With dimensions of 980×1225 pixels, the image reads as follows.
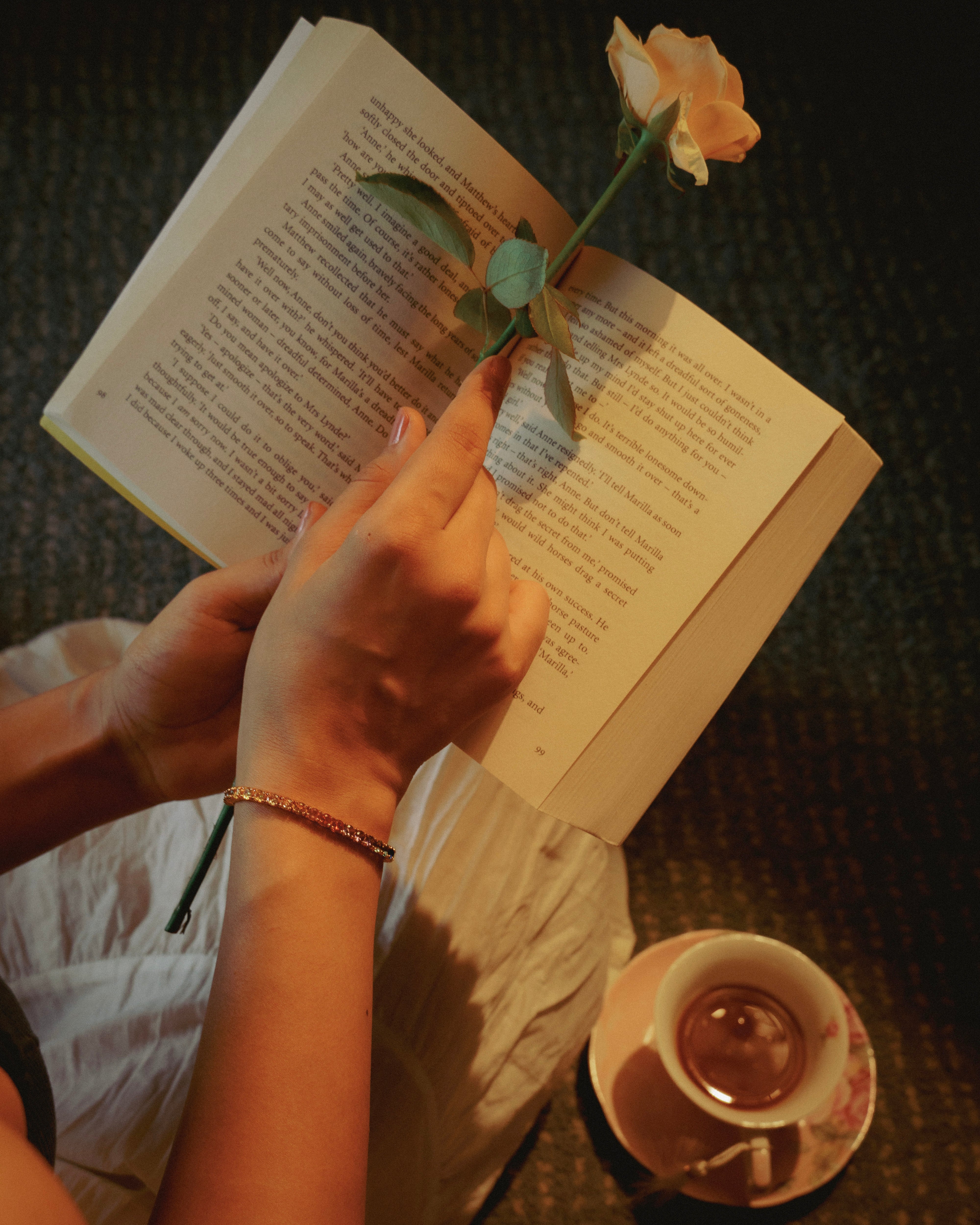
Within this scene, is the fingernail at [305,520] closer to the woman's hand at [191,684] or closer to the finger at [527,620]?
the woman's hand at [191,684]

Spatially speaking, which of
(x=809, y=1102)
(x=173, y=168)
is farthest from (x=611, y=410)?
(x=173, y=168)

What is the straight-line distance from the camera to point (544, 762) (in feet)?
1.70

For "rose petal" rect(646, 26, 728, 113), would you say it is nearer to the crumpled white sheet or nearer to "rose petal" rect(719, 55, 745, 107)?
"rose petal" rect(719, 55, 745, 107)

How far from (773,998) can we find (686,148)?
2.10ft

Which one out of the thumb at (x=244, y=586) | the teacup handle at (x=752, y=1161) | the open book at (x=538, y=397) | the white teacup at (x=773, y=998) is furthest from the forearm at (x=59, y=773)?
the teacup handle at (x=752, y=1161)

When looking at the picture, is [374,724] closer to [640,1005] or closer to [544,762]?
[544,762]

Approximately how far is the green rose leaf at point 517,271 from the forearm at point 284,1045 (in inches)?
11.2

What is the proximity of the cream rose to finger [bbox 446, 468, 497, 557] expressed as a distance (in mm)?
183

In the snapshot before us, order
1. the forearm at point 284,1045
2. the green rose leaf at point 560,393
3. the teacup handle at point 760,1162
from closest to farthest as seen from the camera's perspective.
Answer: the forearm at point 284,1045, the green rose leaf at point 560,393, the teacup handle at point 760,1162

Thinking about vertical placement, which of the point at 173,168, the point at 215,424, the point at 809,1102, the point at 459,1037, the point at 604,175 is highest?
the point at 604,175

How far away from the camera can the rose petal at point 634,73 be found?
0.42 metres

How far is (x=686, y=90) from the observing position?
435 millimetres

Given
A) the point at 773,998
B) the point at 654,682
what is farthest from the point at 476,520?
the point at 773,998

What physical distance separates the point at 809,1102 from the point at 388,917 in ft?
1.13
